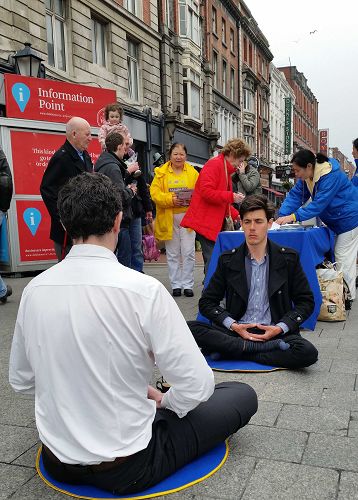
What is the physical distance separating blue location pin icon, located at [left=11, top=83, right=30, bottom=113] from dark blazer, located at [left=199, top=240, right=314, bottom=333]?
601cm

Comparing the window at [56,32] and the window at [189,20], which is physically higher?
the window at [189,20]

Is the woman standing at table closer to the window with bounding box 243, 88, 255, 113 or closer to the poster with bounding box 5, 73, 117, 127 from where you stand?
the poster with bounding box 5, 73, 117, 127

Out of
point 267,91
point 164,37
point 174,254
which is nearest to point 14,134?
point 174,254

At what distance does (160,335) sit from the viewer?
1650mm

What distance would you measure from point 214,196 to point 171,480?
153 inches

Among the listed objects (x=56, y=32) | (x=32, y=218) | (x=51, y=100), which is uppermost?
(x=56, y=32)

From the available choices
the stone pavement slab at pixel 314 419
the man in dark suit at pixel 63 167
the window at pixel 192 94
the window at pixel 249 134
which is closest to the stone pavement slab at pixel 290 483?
the stone pavement slab at pixel 314 419

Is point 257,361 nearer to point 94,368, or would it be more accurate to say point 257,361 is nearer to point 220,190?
point 94,368

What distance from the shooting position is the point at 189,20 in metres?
22.3

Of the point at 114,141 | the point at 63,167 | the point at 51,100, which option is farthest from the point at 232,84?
the point at 63,167

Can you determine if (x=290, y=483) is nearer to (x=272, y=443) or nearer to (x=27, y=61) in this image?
(x=272, y=443)

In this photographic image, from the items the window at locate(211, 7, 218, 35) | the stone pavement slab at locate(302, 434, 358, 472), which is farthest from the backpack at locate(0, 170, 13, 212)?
the window at locate(211, 7, 218, 35)

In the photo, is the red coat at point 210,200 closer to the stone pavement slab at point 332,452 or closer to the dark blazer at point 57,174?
the dark blazer at point 57,174

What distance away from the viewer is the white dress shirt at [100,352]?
162cm
